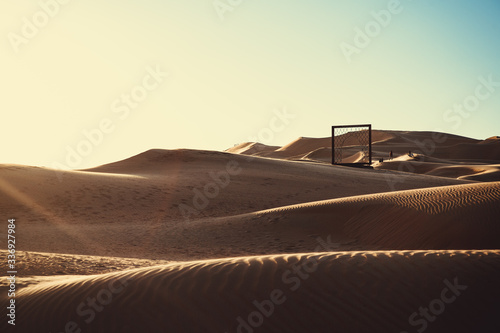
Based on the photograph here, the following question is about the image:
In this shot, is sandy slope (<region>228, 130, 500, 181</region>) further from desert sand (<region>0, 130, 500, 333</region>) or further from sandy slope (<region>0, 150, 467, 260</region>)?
desert sand (<region>0, 130, 500, 333</region>)

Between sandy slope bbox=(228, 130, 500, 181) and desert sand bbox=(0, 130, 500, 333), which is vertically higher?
sandy slope bbox=(228, 130, 500, 181)

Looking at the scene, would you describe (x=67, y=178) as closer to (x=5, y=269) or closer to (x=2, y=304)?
(x=5, y=269)

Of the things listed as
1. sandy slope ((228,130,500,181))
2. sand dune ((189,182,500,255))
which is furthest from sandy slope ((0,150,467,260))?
sandy slope ((228,130,500,181))

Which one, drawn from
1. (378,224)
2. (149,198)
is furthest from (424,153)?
(378,224)

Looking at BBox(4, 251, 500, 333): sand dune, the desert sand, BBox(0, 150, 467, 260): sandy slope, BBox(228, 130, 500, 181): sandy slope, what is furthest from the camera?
BBox(228, 130, 500, 181): sandy slope

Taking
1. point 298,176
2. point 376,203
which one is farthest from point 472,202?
point 298,176

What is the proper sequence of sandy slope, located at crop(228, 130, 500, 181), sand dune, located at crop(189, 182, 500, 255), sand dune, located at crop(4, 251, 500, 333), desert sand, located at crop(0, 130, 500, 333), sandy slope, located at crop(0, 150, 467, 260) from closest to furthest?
sand dune, located at crop(4, 251, 500, 333), desert sand, located at crop(0, 130, 500, 333), sand dune, located at crop(189, 182, 500, 255), sandy slope, located at crop(0, 150, 467, 260), sandy slope, located at crop(228, 130, 500, 181)

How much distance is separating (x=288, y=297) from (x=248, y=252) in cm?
589

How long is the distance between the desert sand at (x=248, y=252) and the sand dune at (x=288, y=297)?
15 mm

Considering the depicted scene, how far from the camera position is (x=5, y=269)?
734cm

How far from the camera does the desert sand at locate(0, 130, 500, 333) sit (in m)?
4.42

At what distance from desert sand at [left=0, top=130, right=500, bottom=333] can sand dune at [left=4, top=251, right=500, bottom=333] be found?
0.01 m

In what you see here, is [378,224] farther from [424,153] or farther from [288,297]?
[424,153]

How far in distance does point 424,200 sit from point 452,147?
70.0 m
